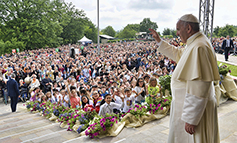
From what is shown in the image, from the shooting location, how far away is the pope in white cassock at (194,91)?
1935 mm

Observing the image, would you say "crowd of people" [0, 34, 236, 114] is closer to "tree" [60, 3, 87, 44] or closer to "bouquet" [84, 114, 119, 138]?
"bouquet" [84, 114, 119, 138]

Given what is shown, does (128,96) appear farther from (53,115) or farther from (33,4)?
(33,4)

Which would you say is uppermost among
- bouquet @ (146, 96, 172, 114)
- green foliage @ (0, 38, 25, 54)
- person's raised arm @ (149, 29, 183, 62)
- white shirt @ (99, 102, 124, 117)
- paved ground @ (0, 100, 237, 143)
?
green foliage @ (0, 38, 25, 54)

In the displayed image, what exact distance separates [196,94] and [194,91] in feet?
0.12

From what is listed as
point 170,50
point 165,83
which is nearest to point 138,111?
point 165,83

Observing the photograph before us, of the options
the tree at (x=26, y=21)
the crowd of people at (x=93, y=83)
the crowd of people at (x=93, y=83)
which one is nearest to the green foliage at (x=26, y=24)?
the tree at (x=26, y=21)

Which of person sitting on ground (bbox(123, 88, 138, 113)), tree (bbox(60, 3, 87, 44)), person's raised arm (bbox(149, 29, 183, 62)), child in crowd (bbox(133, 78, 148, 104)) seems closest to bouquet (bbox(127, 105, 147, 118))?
person sitting on ground (bbox(123, 88, 138, 113))

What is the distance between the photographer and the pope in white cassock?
1935 mm

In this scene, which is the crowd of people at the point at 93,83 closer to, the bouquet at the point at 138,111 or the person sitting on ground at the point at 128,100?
the person sitting on ground at the point at 128,100

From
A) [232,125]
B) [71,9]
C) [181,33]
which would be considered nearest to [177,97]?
[181,33]

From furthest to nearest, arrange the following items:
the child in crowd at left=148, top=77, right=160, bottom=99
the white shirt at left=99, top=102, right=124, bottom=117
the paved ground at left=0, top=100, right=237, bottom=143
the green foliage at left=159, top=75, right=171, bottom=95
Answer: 1. the green foliage at left=159, top=75, right=171, bottom=95
2. the child in crowd at left=148, top=77, right=160, bottom=99
3. the white shirt at left=99, top=102, right=124, bottom=117
4. the paved ground at left=0, top=100, right=237, bottom=143

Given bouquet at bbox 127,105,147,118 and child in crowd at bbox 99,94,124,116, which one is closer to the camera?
bouquet at bbox 127,105,147,118

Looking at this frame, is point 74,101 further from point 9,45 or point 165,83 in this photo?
point 9,45

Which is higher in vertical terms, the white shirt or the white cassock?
the white cassock
